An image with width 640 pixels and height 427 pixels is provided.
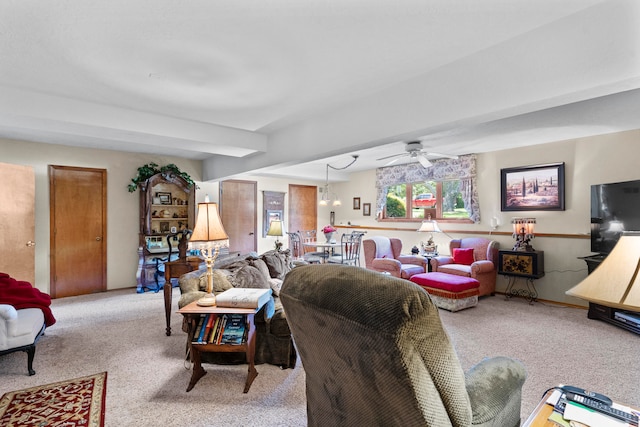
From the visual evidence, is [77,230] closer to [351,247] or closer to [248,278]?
[248,278]

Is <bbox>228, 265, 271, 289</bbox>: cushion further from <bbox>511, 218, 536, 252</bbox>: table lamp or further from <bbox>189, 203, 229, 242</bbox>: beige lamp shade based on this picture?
<bbox>511, 218, 536, 252</bbox>: table lamp

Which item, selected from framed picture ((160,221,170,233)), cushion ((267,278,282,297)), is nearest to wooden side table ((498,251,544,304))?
cushion ((267,278,282,297))

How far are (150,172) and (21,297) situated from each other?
114 inches

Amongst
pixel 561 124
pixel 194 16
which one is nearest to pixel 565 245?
pixel 561 124

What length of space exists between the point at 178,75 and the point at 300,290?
2182 mm

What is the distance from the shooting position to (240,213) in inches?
268

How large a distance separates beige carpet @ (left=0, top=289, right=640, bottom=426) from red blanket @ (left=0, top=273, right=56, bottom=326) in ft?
1.40

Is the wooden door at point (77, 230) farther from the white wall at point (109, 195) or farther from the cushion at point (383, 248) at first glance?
the cushion at point (383, 248)

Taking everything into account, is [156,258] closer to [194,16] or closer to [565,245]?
[194,16]

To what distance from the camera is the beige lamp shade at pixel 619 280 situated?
3.10ft

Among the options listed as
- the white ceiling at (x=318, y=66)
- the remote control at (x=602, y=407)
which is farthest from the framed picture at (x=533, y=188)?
the remote control at (x=602, y=407)

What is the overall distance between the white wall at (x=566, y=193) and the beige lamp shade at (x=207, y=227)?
471 cm

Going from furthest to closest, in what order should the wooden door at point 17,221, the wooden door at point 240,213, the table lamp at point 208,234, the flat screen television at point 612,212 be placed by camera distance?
the wooden door at point 240,213 → the wooden door at point 17,221 → the flat screen television at point 612,212 → the table lamp at point 208,234

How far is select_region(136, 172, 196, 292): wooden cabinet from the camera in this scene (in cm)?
530
